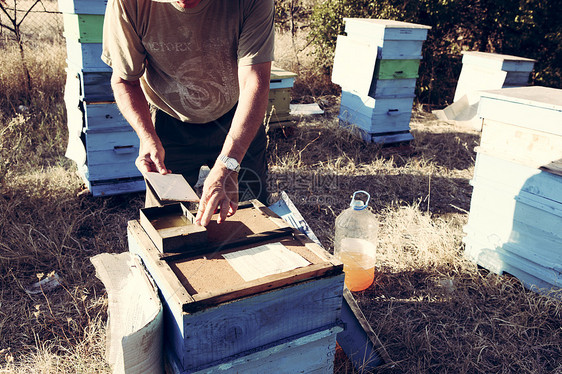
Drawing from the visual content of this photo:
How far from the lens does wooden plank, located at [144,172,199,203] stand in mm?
1576

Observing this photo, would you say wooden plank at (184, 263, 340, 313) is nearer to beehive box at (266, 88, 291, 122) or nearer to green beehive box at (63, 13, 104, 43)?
green beehive box at (63, 13, 104, 43)

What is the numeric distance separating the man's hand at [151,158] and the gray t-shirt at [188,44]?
0.44 meters

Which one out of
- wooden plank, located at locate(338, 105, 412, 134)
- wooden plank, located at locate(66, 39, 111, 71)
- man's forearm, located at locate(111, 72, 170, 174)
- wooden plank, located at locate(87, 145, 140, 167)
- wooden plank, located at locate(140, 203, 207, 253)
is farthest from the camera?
wooden plank, located at locate(338, 105, 412, 134)

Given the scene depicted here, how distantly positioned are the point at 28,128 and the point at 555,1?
7.85m

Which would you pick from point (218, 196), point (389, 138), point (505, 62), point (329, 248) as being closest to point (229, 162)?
point (218, 196)

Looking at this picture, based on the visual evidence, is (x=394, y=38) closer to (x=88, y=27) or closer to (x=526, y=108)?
(x=526, y=108)

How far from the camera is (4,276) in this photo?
299cm

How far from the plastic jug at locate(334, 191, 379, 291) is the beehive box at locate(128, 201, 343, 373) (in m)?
1.23

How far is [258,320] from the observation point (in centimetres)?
155

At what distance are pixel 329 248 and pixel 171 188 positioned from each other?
212 cm

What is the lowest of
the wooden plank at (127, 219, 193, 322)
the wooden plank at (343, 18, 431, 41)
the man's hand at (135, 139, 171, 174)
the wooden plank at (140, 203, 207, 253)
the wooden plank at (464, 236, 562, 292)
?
the wooden plank at (464, 236, 562, 292)

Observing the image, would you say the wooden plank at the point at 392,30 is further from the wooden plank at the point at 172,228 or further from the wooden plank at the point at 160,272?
the wooden plank at the point at 160,272

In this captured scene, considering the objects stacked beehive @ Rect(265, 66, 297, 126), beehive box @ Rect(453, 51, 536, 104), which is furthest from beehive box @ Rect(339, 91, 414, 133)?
beehive box @ Rect(453, 51, 536, 104)

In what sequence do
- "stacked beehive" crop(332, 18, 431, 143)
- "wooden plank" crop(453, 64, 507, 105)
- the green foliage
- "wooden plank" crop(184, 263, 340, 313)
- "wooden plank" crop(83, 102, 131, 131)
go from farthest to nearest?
the green foliage < "wooden plank" crop(453, 64, 507, 105) < "stacked beehive" crop(332, 18, 431, 143) < "wooden plank" crop(83, 102, 131, 131) < "wooden plank" crop(184, 263, 340, 313)
